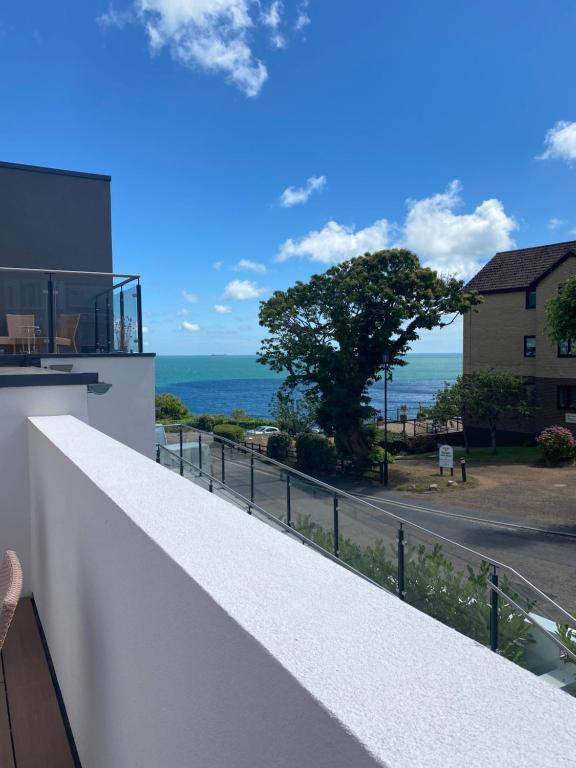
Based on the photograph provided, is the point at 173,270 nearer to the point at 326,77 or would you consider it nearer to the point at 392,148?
the point at 392,148

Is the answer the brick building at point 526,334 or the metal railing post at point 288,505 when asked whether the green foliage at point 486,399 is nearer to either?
the brick building at point 526,334

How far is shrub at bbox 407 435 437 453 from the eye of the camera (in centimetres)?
3516

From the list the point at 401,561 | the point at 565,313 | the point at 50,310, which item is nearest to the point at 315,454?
the point at 565,313

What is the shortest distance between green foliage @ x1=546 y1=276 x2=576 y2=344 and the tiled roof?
1332 cm

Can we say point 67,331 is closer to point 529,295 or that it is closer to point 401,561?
point 401,561

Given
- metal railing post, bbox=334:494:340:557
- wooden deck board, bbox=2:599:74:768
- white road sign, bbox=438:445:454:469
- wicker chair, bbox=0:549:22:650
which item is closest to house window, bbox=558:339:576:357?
white road sign, bbox=438:445:454:469

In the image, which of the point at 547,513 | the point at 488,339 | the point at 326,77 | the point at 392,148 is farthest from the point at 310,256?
the point at 547,513

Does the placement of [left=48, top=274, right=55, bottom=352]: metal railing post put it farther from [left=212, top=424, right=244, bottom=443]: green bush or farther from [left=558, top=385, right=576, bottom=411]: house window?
[left=212, top=424, right=244, bottom=443]: green bush

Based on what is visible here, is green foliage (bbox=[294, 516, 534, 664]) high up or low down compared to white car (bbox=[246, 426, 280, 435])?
up

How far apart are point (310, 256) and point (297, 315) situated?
473 feet

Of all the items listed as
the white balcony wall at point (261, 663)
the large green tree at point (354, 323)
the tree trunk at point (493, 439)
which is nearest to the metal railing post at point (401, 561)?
the white balcony wall at point (261, 663)

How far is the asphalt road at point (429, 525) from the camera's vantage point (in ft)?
20.8

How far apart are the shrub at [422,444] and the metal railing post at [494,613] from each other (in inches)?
1191

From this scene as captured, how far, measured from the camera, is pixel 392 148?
274ft
